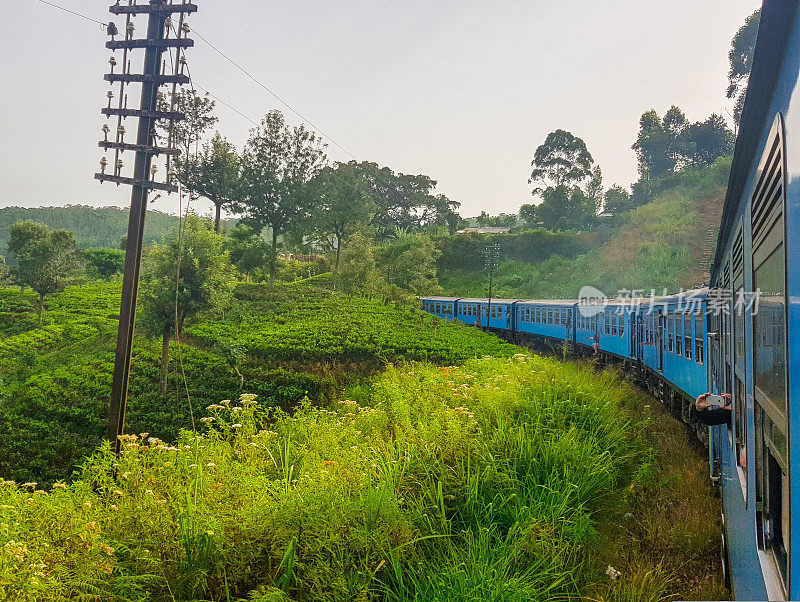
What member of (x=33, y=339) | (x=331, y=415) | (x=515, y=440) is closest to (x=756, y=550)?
(x=515, y=440)

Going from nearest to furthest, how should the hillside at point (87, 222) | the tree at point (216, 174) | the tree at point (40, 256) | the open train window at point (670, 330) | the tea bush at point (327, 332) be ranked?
the open train window at point (670, 330)
the tree at point (40, 256)
the hillside at point (87, 222)
the tea bush at point (327, 332)
the tree at point (216, 174)

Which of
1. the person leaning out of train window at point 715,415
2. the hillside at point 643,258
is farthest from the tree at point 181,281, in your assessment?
the hillside at point 643,258

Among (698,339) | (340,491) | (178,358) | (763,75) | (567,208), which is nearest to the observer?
(763,75)

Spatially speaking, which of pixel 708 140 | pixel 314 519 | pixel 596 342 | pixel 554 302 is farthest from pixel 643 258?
pixel 314 519

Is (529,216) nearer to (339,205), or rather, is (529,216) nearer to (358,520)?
(339,205)

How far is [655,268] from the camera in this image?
3322 centimetres

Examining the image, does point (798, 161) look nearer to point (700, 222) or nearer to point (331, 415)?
point (331, 415)

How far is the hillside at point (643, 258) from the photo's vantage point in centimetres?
3291

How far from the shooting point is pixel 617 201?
143 ft

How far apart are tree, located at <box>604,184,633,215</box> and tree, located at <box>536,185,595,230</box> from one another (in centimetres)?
249

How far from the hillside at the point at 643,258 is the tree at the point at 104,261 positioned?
21953 millimetres

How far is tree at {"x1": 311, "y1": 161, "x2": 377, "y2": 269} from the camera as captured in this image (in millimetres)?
14695

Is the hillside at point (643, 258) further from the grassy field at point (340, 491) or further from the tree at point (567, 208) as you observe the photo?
the grassy field at point (340, 491)

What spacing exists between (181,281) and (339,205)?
5833mm
